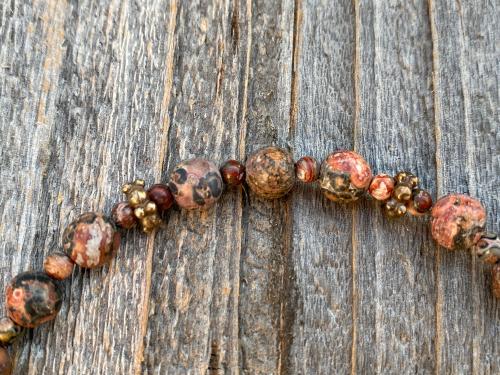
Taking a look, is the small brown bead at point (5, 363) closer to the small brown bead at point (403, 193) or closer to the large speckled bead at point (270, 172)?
the large speckled bead at point (270, 172)

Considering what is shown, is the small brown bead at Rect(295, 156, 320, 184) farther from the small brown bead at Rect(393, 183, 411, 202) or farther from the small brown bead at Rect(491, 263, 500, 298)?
the small brown bead at Rect(491, 263, 500, 298)

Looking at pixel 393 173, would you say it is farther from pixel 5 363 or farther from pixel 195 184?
pixel 5 363

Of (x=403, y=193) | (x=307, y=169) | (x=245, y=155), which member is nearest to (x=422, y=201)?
(x=403, y=193)

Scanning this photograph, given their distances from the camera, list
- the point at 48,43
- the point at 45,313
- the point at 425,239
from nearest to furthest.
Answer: the point at 45,313
the point at 425,239
the point at 48,43

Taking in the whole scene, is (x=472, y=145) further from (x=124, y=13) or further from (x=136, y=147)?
(x=124, y=13)

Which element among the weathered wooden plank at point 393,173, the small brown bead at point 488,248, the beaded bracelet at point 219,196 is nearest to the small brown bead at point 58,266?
the beaded bracelet at point 219,196

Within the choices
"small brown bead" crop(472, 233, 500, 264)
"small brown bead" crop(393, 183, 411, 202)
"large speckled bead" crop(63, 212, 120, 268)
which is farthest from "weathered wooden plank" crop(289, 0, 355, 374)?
"large speckled bead" crop(63, 212, 120, 268)

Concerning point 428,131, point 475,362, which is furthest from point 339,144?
point 475,362
